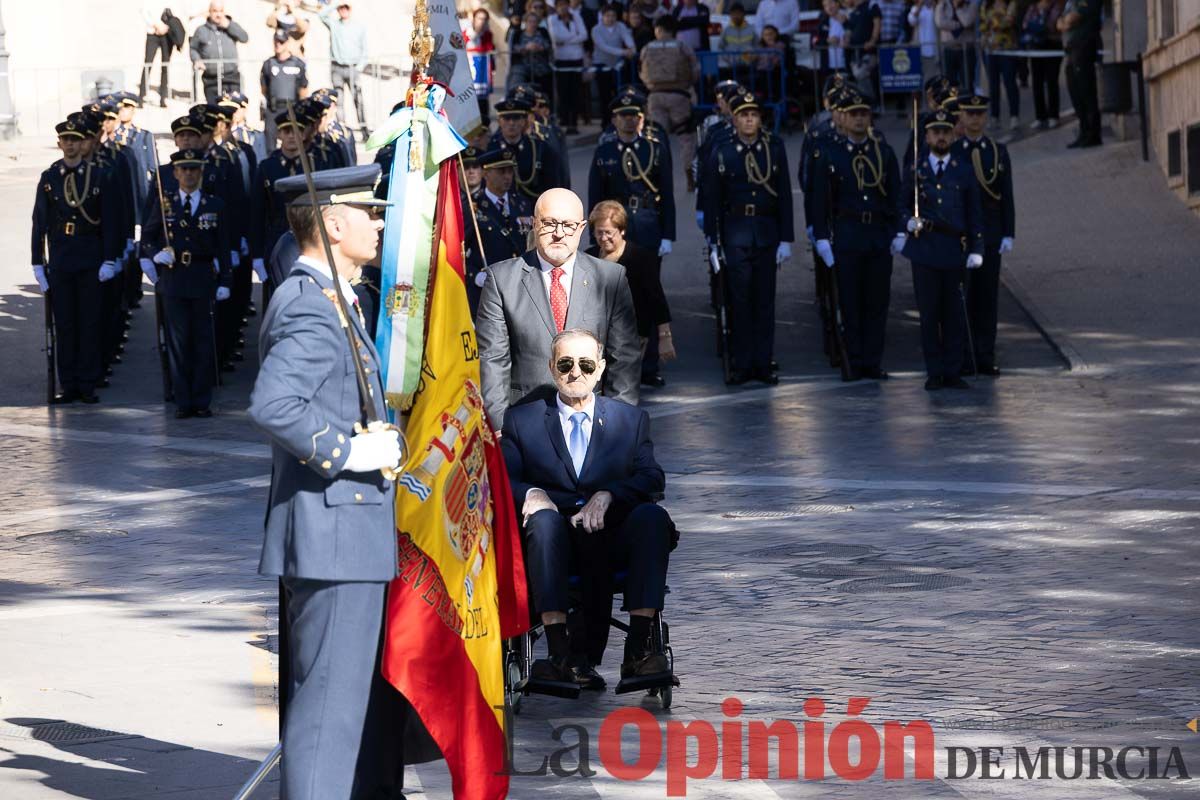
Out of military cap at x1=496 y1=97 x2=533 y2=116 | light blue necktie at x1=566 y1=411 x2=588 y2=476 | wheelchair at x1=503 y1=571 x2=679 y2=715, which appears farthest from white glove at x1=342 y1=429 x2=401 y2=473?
military cap at x1=496 y1=97 x2=533 y2=116

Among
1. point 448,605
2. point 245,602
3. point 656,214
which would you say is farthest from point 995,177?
point 448,605

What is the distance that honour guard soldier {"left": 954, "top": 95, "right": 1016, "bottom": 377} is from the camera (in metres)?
15.9

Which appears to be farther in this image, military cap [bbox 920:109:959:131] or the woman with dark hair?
military cap [bbox 920:109:959:131]

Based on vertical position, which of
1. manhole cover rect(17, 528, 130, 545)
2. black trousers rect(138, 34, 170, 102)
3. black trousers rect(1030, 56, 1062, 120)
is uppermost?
black trousers rect(138, 34, 170, 102)

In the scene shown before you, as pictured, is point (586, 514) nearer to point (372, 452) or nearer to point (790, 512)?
point (372, 452)

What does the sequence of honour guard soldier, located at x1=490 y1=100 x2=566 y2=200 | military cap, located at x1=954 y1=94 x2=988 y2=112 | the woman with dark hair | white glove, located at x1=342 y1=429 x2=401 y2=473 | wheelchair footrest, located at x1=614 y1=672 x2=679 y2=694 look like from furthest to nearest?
honour guard soldier, located at x1=490 y1=100 x2=566 y2=200 → military cap, located at x1=954 y1=94 x2=988 y2=112 → the woman with dark hair → wheelchair footrest, located at x1=614 y1=672 x2=679 y2=694 → white glove, located at x1=342 y1=429 x2=401 y2=473

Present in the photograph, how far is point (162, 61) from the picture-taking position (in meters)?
31.7

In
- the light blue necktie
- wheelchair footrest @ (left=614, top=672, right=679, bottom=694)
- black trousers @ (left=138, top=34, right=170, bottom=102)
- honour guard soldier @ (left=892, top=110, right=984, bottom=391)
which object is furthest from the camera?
black trousers @ (left=138, top=34, right=170, bottom=102)

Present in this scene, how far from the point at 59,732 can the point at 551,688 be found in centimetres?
181

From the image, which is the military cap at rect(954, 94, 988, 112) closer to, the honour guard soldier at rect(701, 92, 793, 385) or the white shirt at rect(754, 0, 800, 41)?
the honour guard soldier at rect(701, 92, 793, 385)

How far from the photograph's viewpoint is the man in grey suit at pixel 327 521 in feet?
18.8

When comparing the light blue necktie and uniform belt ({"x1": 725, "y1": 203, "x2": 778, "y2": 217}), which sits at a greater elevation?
uniform belt ({"x1": 725, "y1": 203, "x2": 778, "y2": 217})

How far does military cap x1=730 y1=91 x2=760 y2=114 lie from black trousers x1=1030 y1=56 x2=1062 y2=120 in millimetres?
12449

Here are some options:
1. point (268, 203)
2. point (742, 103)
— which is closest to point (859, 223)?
point (742, 103)
